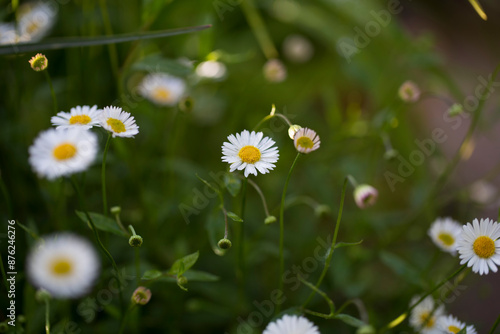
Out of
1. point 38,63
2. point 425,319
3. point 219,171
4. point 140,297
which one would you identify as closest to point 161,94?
point 219,171

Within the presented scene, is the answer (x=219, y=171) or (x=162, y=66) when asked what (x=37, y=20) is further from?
(x=219, y=171)

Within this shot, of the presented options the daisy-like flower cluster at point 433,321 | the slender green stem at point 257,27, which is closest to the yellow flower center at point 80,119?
the daisy-like flower cluster at point 433,321

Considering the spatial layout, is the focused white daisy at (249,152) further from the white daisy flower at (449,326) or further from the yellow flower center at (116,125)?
the white daisy flower at (449,326)

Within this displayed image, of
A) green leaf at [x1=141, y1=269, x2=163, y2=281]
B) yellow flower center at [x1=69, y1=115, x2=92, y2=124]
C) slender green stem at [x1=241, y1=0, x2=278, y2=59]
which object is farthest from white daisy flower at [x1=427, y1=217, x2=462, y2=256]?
slender green stem at [x1=241, y1=0, x2=278, y2=59]

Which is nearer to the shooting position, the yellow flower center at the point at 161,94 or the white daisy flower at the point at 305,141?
the white daisy flower at the point at 305,141

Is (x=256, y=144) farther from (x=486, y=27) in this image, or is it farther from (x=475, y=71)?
(x=486, y=27)

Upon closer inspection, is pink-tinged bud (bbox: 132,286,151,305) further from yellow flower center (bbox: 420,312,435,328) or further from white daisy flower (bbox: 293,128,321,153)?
yellow flower center (bbox: 420,312,435,328)

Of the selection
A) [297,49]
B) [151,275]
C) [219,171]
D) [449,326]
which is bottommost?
[449,326]
